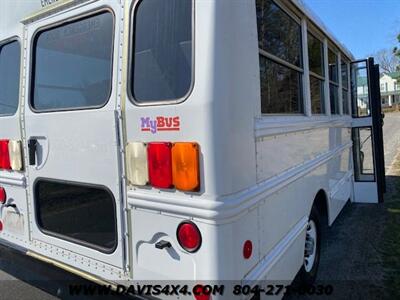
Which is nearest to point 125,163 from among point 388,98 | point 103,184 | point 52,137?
point 103,184

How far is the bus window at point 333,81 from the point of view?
4.59 m

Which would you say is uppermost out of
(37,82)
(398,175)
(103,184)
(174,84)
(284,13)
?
(284,13)

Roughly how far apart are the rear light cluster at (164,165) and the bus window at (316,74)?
6.28ft

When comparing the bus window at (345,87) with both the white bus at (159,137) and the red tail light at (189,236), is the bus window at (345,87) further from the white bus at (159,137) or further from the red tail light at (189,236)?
the red tail light at (189,236)

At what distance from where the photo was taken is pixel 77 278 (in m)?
2.58

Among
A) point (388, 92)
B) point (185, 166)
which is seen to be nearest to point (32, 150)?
point (185, 166)

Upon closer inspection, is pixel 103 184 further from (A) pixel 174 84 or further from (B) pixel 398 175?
(B) pixel 398 175

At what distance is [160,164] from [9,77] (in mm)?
1860

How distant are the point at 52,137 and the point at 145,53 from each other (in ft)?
3.19

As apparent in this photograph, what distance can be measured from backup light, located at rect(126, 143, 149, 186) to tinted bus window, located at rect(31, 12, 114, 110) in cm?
41

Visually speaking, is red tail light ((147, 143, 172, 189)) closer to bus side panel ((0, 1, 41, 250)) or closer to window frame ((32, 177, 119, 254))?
window frame ((32, 177, 119, 254))

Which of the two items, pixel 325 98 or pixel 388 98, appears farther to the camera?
pixel 388 98

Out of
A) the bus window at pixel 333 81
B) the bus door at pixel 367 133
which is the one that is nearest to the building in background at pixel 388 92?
the bus door at pixel 367 133

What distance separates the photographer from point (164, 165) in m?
2.04
